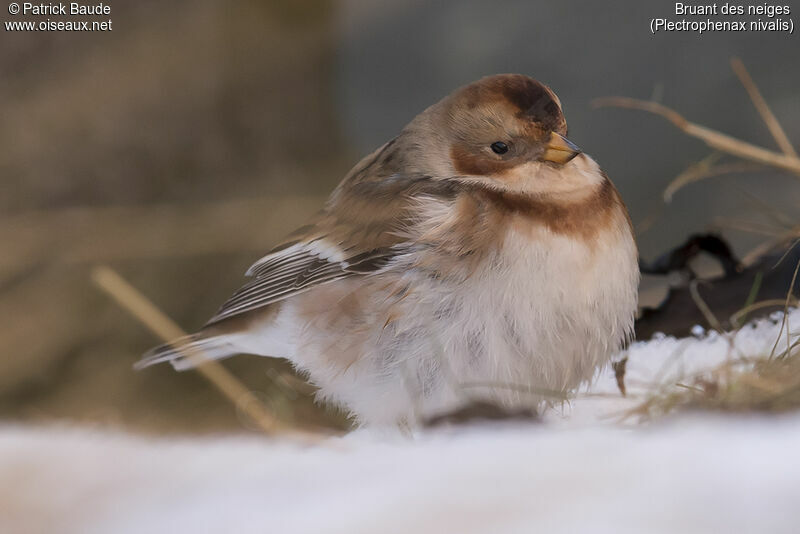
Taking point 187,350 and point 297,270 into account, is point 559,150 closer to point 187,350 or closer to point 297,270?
point 297,270

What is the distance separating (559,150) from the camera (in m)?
0.74

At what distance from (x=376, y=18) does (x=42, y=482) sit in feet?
4.40

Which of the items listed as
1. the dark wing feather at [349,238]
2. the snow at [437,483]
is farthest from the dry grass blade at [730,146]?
the snow at [437,483]

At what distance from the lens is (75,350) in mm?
1687

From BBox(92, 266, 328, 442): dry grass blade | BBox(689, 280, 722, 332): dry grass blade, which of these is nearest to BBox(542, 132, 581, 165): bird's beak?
BBox(689, 280, 722, 332): dry grass blade

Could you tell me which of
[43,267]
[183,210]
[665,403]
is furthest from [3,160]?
[665,403]

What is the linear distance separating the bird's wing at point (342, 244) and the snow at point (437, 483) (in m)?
0.31

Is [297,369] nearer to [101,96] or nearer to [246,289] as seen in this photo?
[246,289]

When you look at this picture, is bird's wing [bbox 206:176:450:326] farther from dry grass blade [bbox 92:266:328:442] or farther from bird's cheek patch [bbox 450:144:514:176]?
dry grass blade [bbox 92:266:328:442]

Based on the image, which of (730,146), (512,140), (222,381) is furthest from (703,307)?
(222,381)

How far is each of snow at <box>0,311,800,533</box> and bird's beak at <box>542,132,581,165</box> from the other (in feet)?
1.04

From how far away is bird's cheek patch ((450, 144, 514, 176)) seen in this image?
2.52 ft

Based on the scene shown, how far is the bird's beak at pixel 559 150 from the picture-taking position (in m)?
0.73

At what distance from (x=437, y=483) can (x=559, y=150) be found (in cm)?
41
